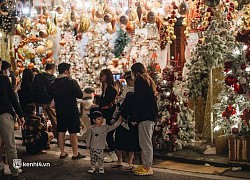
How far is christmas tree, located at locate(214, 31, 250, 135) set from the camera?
29.2 feet

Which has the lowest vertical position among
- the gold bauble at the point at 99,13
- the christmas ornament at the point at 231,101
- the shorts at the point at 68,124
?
the shorts at the point at 68,124

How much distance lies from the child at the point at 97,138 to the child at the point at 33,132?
2276 mm

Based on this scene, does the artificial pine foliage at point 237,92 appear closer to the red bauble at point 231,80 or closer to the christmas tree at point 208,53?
the red bauble at point 231,80

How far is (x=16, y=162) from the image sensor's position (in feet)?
26.2

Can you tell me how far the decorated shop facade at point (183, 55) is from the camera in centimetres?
922

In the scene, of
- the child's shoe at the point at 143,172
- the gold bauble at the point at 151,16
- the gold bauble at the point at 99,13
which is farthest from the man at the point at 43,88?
the child's shoe at the point at 143,172

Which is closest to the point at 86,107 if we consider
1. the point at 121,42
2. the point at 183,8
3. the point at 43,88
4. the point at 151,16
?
the point at 43,88

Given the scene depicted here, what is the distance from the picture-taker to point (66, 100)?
9852 mm

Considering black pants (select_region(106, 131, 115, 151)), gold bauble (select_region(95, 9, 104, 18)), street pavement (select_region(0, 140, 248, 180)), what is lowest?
street pavement (select_region(0, 140, 248, 180))

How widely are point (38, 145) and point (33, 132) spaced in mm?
355

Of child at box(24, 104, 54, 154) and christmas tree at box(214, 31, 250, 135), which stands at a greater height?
christmas tree at box(214, 31, 250, 135)

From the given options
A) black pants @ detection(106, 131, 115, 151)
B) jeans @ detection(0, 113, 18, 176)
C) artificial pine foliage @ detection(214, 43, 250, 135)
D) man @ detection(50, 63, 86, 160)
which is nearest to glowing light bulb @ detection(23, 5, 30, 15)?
man @ detection(50, 63, 86, 160)

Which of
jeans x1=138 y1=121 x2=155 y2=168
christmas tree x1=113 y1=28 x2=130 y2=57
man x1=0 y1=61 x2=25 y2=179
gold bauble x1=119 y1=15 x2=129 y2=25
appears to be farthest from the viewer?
christmas tree x1=113 y1=28 x2=130 y2=57

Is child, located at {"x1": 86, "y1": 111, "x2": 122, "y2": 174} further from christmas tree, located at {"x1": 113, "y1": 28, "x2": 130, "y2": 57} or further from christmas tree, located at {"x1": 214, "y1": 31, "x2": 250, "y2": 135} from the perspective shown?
christmas tree, located at {"x1": 113, "y1": 28, "x2": 130, "y2": 57}
